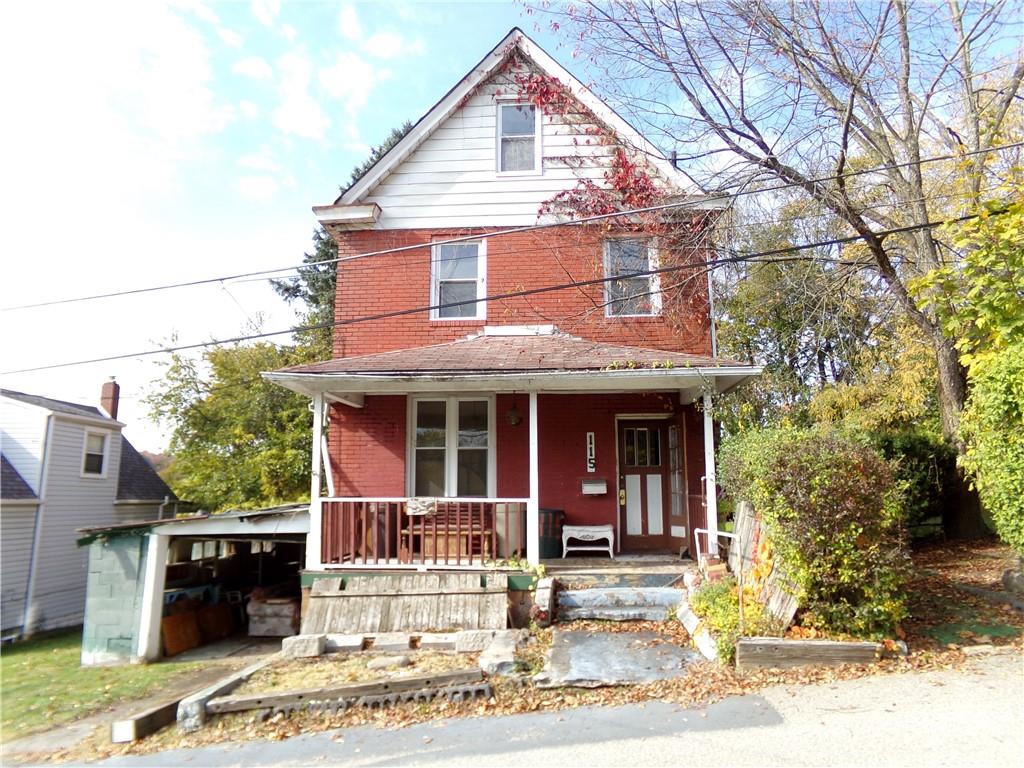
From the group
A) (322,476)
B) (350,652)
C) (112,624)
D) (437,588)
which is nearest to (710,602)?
(437,588)

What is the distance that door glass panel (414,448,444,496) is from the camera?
10.7 m

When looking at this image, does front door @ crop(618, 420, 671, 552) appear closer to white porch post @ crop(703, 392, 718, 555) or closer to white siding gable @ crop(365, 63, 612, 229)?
white porch post @ crop(703, 392, 718, 555)

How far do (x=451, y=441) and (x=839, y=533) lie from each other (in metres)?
6.45

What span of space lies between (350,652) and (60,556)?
14971 mm

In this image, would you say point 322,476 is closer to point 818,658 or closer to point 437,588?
point 437,588

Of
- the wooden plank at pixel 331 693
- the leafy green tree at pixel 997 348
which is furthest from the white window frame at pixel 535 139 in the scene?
the wooden plank at pixel 331 693

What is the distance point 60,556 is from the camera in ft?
58.3

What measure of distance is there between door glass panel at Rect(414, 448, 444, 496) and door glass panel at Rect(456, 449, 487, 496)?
1.12 feet

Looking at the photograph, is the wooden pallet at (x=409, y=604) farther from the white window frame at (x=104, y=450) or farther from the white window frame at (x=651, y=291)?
the white window frame at (x=104, y=450)

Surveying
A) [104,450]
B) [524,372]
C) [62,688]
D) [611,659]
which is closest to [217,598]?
[62,688]

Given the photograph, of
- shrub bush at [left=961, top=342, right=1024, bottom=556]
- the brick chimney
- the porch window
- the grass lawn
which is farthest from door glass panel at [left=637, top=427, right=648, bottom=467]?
the brick chimney

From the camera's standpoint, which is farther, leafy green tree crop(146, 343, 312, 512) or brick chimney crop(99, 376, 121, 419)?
brick chimney crop(99, 376, 121, 419)

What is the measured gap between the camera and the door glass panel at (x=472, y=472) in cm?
1066

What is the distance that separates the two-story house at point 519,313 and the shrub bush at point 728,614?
2.53 metres
